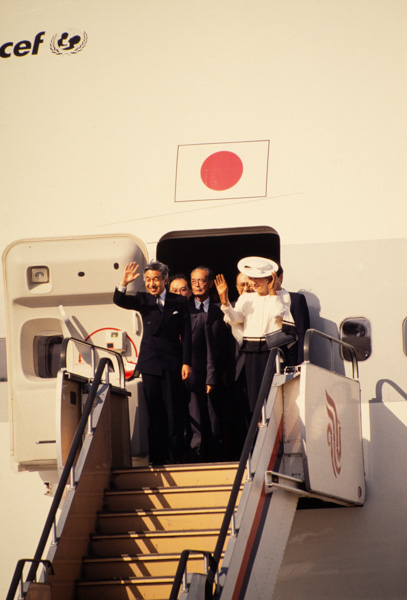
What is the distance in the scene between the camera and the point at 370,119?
877cm

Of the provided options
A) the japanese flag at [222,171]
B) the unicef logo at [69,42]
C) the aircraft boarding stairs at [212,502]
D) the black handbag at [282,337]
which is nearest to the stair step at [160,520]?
the aircraft boarding stairs at [212,502]

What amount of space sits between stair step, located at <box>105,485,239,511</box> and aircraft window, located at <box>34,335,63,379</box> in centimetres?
161

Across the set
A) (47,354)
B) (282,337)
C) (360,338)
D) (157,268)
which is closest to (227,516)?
(282,337)

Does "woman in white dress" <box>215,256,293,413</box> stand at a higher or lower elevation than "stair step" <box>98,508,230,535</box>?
higher

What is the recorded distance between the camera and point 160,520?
7641mm

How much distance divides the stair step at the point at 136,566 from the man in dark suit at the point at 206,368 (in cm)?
140

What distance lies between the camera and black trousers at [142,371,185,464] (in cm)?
836

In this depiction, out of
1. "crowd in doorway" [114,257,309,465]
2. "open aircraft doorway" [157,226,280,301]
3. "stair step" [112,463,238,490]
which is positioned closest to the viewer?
"stair step" [112,463,238,490]

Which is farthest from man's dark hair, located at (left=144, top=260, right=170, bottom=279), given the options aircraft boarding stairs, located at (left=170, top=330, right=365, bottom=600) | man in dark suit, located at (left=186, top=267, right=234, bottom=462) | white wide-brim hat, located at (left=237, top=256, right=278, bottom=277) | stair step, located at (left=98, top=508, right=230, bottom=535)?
stair step, located at (left=98, top=508, right=230, bottom=535)

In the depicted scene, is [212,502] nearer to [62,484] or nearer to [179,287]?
[62,484]

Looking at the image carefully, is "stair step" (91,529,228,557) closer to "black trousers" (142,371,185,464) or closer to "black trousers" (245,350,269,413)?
"black trousers" (142,371,185,464)

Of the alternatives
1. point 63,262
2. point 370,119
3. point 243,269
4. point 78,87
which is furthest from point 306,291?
point 78,87

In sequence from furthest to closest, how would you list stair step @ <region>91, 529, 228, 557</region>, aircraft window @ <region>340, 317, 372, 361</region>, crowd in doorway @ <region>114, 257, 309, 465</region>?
aircraft window @ <region>340, 317, 372, 361</region> < crowd in doorway @ <region>114, 257, 309, 465</region> < stair step @ <region>91, 529, 228, 557</region>

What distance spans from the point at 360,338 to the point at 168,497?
2109mm
